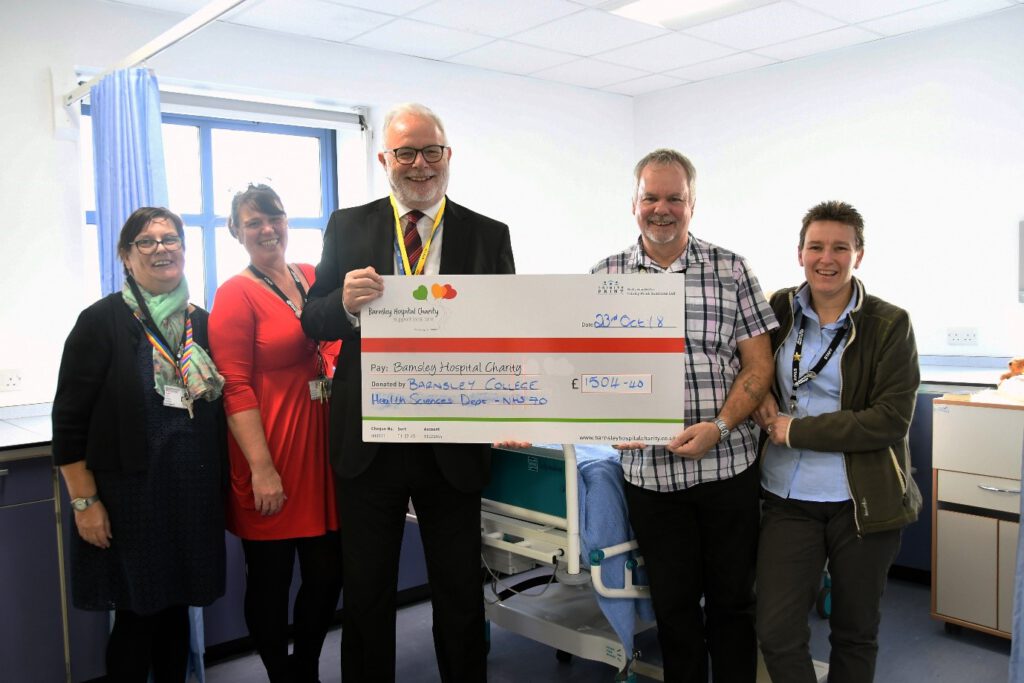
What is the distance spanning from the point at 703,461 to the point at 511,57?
346 cm

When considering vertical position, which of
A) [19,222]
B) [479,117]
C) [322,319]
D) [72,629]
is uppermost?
[479,117]

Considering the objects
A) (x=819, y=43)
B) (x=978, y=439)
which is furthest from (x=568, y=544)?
(x=819, y=43)

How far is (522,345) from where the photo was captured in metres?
1.98

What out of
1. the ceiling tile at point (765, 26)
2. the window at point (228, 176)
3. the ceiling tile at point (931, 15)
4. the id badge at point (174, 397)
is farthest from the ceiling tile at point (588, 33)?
the id badge at point (174, 397)

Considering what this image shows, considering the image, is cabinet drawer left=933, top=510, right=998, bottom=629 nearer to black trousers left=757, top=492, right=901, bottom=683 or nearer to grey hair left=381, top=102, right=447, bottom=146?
black trousers left=757, top=492, right=901, bottom=683

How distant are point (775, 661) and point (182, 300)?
188 cm

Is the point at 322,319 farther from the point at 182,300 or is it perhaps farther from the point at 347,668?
the point at 347,668

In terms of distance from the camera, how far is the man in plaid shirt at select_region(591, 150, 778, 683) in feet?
7.03

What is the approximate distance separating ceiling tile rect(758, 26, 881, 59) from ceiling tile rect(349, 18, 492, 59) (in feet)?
5.64

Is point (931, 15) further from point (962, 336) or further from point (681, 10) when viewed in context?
point (962, 336)

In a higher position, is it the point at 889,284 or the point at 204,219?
the point at 204,219

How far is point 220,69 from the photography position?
4160 millimetres

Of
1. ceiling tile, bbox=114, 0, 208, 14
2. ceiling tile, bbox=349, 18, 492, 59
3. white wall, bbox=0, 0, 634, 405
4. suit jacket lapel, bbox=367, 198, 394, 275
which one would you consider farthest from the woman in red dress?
ceiling tile, bbox=349, 18, 492, 59

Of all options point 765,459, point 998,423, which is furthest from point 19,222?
point 998,423
